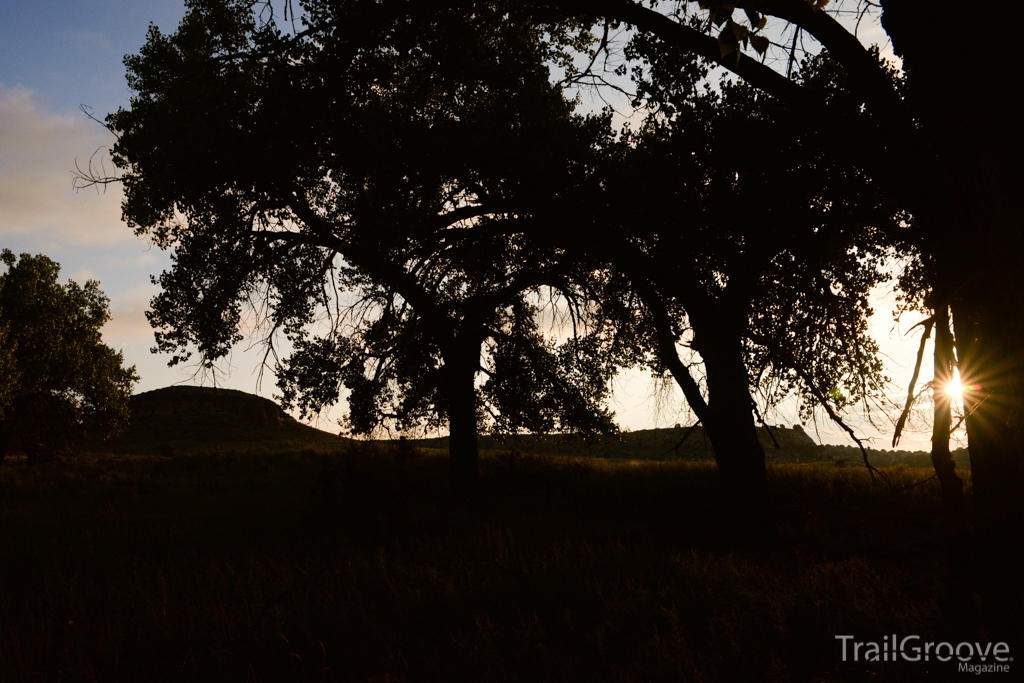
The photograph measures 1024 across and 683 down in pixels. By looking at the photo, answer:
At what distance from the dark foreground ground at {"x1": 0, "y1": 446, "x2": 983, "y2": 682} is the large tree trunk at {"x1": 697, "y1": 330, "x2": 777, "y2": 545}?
2.06ft

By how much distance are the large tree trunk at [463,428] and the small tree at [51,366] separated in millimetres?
22039

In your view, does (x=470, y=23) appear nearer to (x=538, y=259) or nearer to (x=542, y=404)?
(x=538, y=259)

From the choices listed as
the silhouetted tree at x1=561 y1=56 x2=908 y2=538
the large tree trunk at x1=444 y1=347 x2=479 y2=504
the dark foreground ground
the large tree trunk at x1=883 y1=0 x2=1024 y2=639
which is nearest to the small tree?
the dark foreground ground

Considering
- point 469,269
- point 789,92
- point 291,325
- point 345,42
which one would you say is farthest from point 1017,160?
point 291,325

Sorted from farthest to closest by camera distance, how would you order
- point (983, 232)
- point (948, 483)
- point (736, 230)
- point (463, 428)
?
point (463, 428), point (736, 230), point (983, 232), point (948, 483)

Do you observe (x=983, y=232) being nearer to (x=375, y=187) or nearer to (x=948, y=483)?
(x=948, y=483)

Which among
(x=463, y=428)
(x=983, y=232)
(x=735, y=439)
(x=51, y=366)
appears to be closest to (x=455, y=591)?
(x=983, y=232)

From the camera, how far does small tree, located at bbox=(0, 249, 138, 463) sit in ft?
88.3

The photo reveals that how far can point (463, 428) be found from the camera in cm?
1459

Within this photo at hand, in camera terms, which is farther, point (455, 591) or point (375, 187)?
point (375, 187)

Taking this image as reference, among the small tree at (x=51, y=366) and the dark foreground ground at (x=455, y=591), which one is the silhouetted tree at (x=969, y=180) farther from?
the small tree at (x=51, y=366)

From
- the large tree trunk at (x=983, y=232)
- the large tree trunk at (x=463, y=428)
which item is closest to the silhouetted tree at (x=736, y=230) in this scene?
the large tree trunk at (x=983, y=232)

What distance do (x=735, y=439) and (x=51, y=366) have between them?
2957 cm

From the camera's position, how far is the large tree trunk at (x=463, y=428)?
47.2 ft
